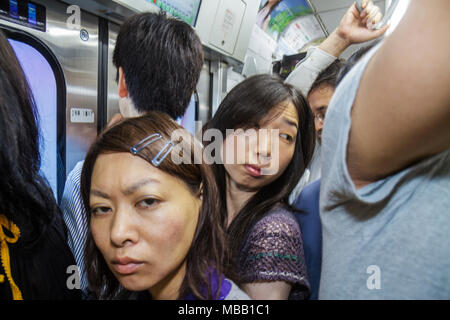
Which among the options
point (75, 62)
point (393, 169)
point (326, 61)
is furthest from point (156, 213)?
point (75, 62)

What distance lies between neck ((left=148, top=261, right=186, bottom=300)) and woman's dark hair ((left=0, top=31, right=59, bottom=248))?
0.42m

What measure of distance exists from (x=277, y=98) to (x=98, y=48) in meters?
1.31

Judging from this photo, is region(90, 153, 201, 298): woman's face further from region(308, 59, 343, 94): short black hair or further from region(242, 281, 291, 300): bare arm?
region(308, 59, 343, 94): short black hair

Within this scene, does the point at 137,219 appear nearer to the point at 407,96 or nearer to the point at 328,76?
the point at 407,96

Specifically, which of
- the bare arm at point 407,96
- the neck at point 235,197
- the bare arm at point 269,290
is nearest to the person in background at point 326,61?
the neck at point 235,197

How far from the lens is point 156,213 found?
65 cm

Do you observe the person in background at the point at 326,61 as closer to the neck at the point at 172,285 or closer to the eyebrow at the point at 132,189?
the neck at the point at 172,285

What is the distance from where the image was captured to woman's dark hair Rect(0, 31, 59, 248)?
0.67 metres

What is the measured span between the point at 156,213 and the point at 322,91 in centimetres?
98

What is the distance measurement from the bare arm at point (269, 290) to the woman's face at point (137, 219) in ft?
0.79

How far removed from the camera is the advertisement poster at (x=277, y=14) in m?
2.18

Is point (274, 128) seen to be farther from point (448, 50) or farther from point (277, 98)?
point (448, 50)

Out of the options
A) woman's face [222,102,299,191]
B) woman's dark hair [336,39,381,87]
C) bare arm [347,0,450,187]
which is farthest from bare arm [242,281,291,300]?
woman's dark hair [336,39,381,87]
